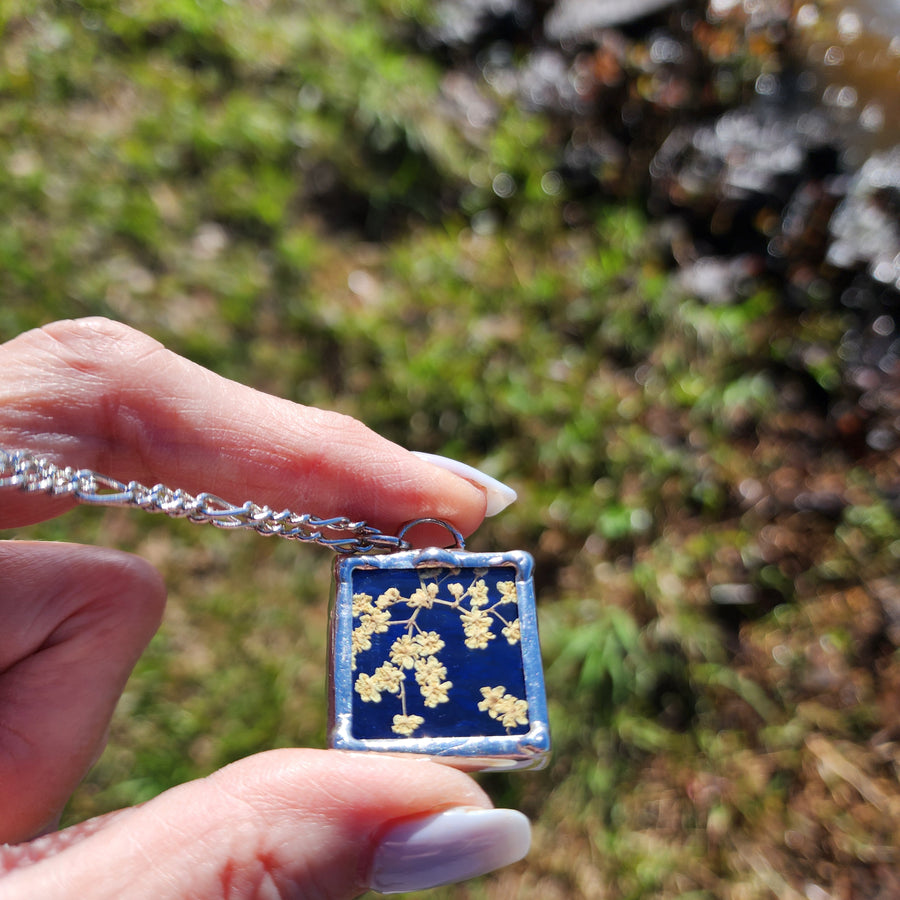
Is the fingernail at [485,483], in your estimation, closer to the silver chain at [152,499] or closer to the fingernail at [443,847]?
the silver chain at [152,499]

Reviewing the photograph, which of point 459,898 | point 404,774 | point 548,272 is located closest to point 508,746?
point 404,774

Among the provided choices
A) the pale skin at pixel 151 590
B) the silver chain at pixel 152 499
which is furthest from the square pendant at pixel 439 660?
the silver chain at pixel 152 499

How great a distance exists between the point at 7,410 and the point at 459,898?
1938 millimetres

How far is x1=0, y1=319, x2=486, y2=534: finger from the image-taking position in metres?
2.16

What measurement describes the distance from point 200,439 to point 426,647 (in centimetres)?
89

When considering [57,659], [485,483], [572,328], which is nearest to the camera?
[57,659]

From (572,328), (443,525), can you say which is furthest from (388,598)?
(572,328)

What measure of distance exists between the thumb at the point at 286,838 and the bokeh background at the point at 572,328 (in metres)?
1.15

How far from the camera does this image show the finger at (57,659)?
198cm

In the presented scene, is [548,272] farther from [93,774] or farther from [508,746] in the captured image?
[93,774]

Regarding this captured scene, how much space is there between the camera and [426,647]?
1810 mm

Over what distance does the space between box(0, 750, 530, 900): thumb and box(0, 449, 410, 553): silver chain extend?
0.61m

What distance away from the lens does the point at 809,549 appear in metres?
2.95

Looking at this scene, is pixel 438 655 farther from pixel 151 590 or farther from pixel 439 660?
pixel 151 590
